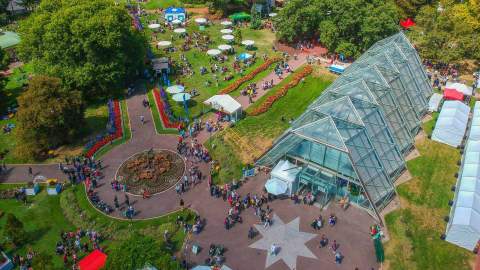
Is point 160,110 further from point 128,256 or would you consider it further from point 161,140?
point 128,256

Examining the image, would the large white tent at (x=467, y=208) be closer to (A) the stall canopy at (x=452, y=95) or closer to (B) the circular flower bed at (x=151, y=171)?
(A) the stall canopy at (x=452, y=95)

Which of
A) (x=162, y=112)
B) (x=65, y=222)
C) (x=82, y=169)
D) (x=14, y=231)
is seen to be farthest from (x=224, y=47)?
(x=14, y=231)

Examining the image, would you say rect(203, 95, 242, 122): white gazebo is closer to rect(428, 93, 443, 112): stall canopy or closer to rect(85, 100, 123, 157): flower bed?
rect(85, 100, 123, 157): flower bed

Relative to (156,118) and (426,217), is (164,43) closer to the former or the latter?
(156,118)

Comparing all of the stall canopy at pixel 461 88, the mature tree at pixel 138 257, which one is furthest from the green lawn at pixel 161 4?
the mature tree at pixel 138 257

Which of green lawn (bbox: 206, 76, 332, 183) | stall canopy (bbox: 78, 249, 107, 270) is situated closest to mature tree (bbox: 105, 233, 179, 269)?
stall canopy (bbox: 78, 249, 107, 270)

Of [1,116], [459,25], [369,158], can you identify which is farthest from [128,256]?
[459,25]
